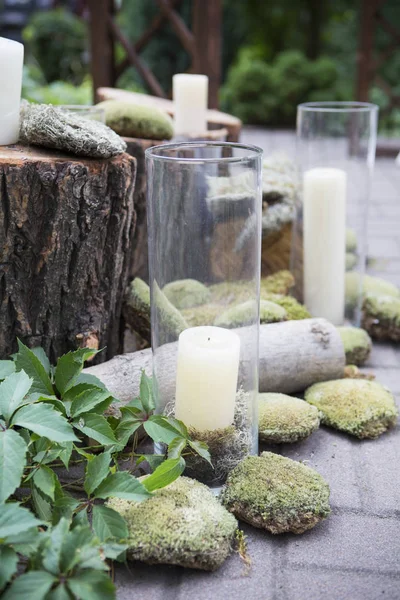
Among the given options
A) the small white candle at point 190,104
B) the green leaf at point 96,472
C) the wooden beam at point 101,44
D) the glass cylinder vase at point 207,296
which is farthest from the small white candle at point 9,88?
the wooden beam at point 101,44

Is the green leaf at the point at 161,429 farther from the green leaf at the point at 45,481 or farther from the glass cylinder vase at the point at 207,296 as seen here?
the green leaf at the point at 45,481

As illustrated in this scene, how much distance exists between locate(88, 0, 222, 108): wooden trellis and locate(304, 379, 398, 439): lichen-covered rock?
112 inches

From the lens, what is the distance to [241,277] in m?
1.84

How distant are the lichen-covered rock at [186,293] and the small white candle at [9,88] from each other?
0.66 meters

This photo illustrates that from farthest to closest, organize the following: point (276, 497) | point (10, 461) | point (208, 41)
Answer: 1. point (208, 41)
2. point (276, 497)
3. point (10, 461)

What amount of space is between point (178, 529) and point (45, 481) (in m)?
0.30

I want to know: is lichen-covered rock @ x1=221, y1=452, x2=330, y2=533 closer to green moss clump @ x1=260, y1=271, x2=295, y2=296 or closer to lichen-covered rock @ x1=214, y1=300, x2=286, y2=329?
lichen-covered rock @ x1=214, y1=300, x2=286, y2=329

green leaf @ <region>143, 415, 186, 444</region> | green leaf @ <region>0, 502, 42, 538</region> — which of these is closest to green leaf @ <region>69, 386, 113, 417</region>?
green leaf @ <region>143, 415, 186, 444</region>

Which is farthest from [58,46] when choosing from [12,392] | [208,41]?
[12,392]

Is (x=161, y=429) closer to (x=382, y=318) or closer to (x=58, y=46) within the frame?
(x=382, y=318)

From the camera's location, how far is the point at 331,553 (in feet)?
5.31

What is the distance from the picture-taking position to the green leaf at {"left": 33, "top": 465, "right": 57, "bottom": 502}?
1.51 m

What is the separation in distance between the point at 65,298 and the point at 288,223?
120 centimetres

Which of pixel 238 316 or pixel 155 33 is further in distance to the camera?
pixel 155 33
